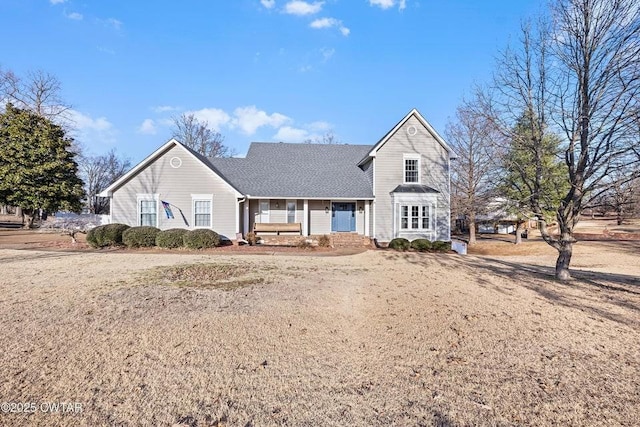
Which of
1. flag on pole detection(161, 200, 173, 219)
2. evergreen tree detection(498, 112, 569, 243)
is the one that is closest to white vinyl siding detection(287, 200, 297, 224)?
flag on pole detection(161, 200, 173, 219)

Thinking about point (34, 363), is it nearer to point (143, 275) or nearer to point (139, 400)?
point (139, 400)

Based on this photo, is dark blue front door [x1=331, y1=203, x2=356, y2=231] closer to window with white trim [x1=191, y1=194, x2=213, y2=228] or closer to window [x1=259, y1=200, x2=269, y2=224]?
window [x1=259, y1=200, x2=269, y2=224]

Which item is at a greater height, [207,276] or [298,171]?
[298,171]

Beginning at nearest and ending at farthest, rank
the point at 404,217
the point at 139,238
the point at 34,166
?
the point at 139,238, the point at 404,217, the point at 34,166

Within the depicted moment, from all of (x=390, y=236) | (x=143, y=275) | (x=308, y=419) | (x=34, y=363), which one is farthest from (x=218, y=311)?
(x=390, y=236)

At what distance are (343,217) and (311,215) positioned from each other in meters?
2.13

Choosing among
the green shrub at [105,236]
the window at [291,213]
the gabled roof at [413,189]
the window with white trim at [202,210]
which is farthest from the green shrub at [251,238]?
the gabled roof at [413,189]

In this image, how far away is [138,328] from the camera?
5223mm

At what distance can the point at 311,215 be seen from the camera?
21.3 m

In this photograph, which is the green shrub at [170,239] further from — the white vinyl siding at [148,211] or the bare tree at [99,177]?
A: the bare tree at [99,177]

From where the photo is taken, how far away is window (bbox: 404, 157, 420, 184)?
68.0 feet

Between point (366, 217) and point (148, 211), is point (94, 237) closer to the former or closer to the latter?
point (148, 211)

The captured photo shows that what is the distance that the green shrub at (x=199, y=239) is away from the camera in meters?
16.4

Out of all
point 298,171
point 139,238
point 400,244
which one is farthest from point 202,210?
point 400,244
